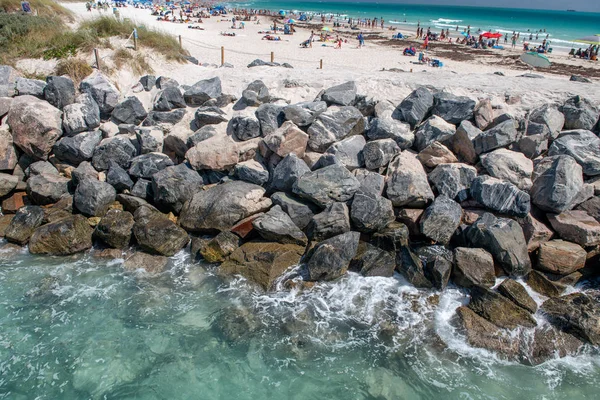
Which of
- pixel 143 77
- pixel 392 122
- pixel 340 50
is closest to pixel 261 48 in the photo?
pixel 340 50

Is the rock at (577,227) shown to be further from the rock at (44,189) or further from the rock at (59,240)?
the rock at (44,189)

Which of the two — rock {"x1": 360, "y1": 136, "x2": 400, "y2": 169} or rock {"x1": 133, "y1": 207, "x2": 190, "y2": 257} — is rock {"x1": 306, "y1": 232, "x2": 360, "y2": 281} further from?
rock {"x1": 133, "y1": 207, "x2": 190, "y2": 257}

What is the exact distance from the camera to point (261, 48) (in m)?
33.8

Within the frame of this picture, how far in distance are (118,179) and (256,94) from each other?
15.9ft

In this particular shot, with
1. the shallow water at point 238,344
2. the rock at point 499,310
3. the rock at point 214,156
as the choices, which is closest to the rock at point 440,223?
the shallow water at point 238,344

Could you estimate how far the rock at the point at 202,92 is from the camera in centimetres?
1252

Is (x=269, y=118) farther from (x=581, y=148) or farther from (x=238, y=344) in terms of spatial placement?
(x=581, y=148)

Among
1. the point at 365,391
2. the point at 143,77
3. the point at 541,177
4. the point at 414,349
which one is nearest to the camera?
the point at 365,391

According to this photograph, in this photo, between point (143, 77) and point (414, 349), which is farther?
point (143, 77)

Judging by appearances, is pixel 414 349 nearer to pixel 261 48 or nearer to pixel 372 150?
pixel 372 150

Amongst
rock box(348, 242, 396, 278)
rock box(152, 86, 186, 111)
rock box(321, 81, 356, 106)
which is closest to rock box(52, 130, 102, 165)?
rock box(152, 86, 186, 111)

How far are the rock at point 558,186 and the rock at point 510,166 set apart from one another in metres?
0.27

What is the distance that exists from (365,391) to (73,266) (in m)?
6.75

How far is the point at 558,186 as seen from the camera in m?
8.87
